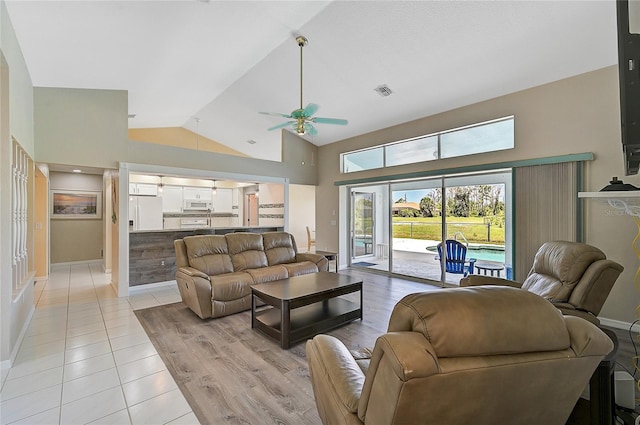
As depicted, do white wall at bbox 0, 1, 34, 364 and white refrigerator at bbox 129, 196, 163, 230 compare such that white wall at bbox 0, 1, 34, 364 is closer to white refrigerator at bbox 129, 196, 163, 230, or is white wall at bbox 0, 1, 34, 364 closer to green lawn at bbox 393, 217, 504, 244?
white refrigerator at bbox 129, 196, 163, 230

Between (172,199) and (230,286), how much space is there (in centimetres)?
550

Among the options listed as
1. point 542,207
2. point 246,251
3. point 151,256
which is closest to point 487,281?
point 542,207

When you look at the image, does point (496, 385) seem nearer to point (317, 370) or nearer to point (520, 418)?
point (520, 418)

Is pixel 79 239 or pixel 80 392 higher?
pixel 79 239

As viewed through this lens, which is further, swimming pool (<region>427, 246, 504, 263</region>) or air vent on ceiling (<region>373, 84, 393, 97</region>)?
swimming pool (<region>427, 246, 504, 263</region>)

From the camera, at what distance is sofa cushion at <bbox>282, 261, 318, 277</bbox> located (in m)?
4.32

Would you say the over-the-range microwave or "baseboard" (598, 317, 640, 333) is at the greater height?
the over-the-range microwave

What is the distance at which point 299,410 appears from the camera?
6.42ft

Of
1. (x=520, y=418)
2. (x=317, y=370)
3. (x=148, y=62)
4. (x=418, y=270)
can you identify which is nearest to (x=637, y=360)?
(x=520, y=418)

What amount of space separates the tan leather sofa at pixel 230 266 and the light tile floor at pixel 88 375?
2.37 ft

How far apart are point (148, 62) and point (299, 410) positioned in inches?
172

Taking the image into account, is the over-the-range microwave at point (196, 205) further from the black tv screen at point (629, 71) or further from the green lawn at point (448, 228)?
the black tv screen at point (629, 71)

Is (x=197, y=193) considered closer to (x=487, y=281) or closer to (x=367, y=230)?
(x=367, y=230)

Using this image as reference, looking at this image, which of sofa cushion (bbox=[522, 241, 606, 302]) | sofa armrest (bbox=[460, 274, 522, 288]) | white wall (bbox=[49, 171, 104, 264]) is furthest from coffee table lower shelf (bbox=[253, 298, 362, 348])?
white wall (bbox=[49, 171, 104, 264])
